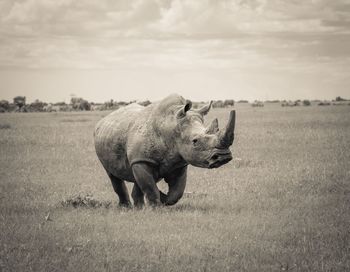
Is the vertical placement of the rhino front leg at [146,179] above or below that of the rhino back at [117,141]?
below

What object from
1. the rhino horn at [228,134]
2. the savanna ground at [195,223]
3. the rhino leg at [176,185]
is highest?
the rhino horn at [228,134]

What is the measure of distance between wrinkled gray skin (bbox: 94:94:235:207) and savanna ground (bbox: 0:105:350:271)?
57cm

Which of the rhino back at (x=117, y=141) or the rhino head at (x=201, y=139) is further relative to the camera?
the rhino back at (x=117, y=141)

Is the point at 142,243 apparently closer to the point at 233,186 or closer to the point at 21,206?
the point at 21,206

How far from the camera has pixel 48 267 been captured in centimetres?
728

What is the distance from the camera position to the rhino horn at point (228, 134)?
8.98 meters

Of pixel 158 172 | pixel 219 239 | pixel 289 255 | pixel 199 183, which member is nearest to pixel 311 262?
pixel 289 255

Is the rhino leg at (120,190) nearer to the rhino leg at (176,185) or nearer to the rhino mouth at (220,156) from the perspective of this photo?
the rhino leg at (176,185)

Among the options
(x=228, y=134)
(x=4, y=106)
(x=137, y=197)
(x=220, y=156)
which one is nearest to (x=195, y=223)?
(x=220, y=156)

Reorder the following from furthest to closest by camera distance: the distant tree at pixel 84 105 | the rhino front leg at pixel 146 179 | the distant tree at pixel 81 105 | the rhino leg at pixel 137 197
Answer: the distant tree at pixel 81 105 < the distant tree at pixel 84 105 < the rhino leg at pixel 137 197 < the rhino front leg at pixel 146 179

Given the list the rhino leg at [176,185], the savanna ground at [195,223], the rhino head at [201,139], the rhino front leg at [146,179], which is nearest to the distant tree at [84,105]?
the savanna ground at [195,223]

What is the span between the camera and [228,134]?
29.8ft

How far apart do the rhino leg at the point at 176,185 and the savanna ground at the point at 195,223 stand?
18 cm

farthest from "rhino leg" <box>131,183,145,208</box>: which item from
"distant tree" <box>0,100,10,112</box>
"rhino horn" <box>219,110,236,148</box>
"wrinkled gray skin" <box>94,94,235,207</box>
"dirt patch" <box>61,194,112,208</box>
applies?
"distant tree" <box>0,100,10,112</box>
